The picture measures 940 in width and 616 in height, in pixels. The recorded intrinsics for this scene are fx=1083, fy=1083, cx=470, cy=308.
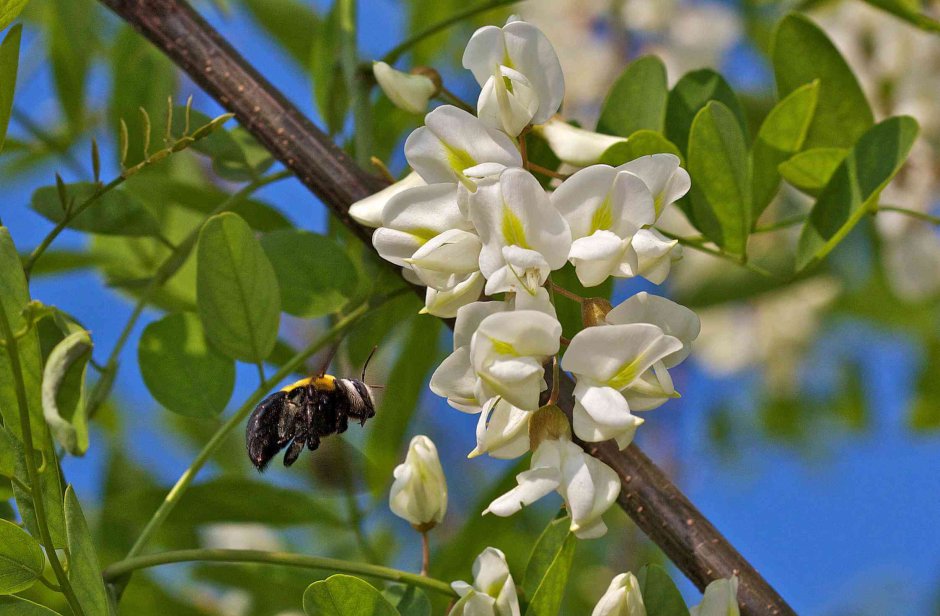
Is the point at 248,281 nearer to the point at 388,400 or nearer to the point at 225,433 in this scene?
the point at 225,433

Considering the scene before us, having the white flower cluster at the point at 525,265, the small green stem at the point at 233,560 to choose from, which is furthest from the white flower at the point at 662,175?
the small green stem at the point at 233,560

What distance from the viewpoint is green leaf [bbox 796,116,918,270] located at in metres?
0.59

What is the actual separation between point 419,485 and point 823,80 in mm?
358

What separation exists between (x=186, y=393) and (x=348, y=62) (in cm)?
24

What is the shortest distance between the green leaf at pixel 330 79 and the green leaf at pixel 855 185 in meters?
0.31

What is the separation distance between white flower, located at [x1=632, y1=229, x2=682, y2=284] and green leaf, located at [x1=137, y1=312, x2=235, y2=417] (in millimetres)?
268

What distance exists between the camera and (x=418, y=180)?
0.53 m

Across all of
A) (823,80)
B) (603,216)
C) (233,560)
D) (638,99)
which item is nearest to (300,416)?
(233,560)

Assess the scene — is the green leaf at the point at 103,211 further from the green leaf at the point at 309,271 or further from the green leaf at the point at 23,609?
the green leaf at the point at 23,609

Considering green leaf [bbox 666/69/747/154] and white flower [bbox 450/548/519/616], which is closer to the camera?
white flower [bbox 450/548/519/616]

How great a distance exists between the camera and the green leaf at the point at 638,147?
20.7 inches

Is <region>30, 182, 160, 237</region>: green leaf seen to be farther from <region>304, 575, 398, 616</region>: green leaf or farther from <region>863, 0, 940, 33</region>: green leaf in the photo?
<region>863, 0, 940, 33</region>: green leaf

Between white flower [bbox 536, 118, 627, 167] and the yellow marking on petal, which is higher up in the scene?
white flower [bbox 536, 118, 627, 167]

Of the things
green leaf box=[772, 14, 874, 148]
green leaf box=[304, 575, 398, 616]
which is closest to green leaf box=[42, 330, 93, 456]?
green leaf box=[304, 575, 398, 616]
